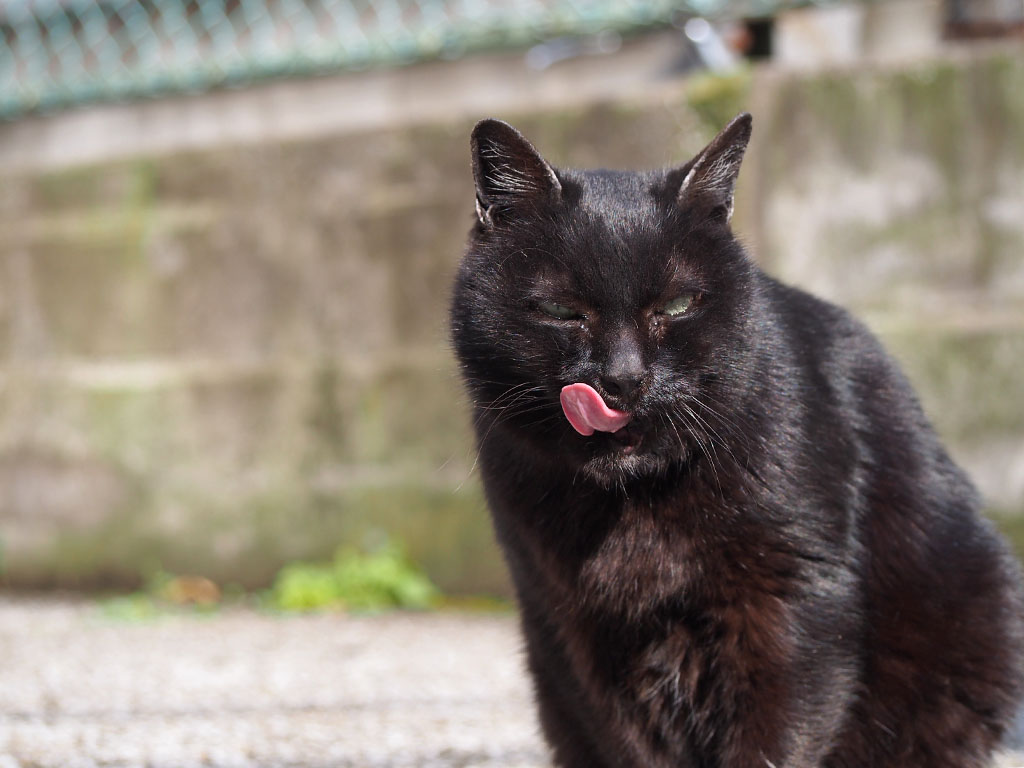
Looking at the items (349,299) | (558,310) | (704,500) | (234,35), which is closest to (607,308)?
Result: (558,310)

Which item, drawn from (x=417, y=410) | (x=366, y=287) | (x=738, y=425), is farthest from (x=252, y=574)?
(x=738, y=425)

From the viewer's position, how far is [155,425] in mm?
4551

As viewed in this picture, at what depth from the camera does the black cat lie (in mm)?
1841

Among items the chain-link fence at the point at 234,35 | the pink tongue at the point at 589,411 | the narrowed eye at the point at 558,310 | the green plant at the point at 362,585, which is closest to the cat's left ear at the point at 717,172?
the narrowed eye at the point at 558,310

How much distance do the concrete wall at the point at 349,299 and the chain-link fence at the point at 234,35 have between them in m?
0.36

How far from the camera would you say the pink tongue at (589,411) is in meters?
1.74

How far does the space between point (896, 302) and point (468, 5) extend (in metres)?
2.02

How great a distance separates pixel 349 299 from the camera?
14.3 feet

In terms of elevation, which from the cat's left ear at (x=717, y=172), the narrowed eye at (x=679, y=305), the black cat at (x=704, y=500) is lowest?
the black cat at (x=704, y=500)

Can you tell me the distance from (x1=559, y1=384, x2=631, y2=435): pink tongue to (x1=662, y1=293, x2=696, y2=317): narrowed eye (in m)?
0.21

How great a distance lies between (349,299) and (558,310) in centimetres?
263

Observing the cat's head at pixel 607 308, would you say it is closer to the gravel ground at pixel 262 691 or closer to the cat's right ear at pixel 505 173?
the cat's right ear at pixel 505 173

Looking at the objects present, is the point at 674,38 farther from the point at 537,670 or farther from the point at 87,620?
the point at 87,620

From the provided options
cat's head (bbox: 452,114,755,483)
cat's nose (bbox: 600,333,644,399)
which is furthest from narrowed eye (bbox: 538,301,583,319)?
cat's nose (bbox: 600,333,644,399)
